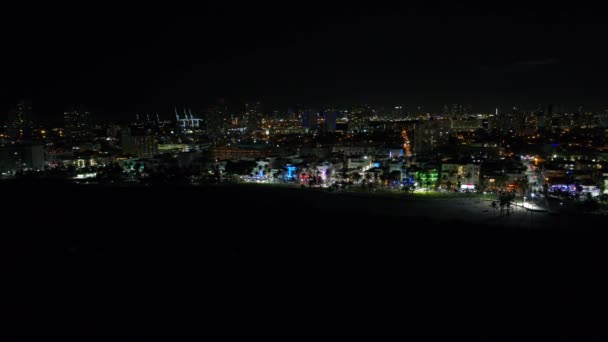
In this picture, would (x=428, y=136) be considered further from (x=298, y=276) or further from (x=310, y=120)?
(x=298, y=276)

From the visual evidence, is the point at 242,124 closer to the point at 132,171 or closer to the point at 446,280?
the point at 132,171

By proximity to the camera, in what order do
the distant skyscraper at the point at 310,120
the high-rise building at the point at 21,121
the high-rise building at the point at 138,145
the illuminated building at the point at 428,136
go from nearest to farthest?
the high-rise building at the point at 138,145 → the illuminated building at the point at 428,136 → the high-rise building at the point at 21,121 → the distant skyscraper at the point at 310,120

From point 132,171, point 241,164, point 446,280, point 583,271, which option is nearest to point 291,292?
point 446,280

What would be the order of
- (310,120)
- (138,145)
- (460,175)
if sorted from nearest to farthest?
1. (460,175)
2. (138,145)
3. (310,120)

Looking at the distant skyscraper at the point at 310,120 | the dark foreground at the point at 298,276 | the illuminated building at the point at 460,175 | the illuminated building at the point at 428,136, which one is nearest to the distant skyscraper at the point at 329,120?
the distant skyscraper at the point at 310,120

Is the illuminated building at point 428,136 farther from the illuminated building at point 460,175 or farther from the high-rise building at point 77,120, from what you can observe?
the high-rise building at point 77,120

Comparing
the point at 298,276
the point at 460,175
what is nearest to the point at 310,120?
the point at 460,175
